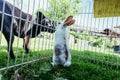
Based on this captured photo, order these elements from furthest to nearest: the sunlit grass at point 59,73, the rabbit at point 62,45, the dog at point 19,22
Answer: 1. the dog at point 19,22
2. the rabbit at point 62,45
3. the sunlit grass at point 59,73

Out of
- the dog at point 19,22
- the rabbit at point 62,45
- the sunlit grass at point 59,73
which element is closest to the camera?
the sunlit grass at point 59,73

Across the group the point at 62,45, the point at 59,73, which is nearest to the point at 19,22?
the point at 62,45

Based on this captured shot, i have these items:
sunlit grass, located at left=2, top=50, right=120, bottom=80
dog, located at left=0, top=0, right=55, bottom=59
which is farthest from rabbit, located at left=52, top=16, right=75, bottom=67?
dog, located at left=0, top=0, right=55, bottom=59

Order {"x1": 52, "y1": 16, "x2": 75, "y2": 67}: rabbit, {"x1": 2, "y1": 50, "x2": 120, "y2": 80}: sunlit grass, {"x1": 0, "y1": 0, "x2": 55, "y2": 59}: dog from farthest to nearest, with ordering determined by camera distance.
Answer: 1. {"x1": 0, "y1": 0, "x2": 55, "y2": 59}: dog
2. {"x1": 52, "y1": 16, "x2": 75, "y2": 67}: rabbit
3. {"x1": 2, "y1": 50, "x2": 120, "y2": 80}: sunlit grass

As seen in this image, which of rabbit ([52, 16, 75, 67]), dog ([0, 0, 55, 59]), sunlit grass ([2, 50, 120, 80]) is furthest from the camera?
dog ([0, 0, 55, 59])

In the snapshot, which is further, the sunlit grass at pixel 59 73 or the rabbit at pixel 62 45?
the rabbit at pixel 62 45

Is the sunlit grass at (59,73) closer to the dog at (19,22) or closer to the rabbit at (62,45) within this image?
the rabbit at (62,45)

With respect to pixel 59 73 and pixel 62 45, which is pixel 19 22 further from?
pixel 59 73

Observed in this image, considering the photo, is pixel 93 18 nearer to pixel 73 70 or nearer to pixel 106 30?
pixel 106 30

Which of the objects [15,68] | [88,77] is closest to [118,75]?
[88,77]

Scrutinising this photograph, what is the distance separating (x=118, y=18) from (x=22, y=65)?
1752 mm

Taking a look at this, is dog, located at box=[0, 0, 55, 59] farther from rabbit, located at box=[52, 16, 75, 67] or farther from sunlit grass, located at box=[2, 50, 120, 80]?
sunlit grass, located at box=[2, 50, 120, 80]

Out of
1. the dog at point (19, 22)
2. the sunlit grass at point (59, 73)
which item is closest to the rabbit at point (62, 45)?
the sunlit grass at point (59, 73)

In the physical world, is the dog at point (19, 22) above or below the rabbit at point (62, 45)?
above
